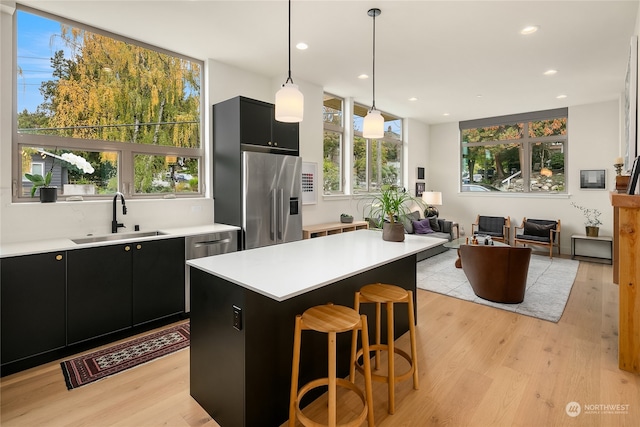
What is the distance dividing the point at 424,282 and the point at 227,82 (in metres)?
3.99

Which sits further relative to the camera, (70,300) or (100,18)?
(100,18)

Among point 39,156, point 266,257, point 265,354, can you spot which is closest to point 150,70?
point 39,156

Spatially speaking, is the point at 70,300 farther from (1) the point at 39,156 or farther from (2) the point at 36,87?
(2) the point at 36,87

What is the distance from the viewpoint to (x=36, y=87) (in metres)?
3.07

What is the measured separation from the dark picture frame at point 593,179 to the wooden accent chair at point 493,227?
155 centimetres

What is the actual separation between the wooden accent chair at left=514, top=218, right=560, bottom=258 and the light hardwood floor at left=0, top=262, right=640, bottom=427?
365 centimetres

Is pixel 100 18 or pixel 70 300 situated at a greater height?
pixel 100 18

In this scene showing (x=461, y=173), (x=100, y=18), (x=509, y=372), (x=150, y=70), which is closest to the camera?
(x=509, y=372)

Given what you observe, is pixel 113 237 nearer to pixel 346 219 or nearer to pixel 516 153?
pixel 346 219

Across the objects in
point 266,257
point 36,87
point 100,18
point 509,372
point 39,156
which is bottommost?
point 509,372

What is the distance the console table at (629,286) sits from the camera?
2.48 m

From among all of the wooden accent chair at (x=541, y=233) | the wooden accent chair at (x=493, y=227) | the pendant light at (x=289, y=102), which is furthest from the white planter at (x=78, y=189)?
the wooden accent chair at (x=541, y=233)

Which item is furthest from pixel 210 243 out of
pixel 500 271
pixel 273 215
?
pixel 500 271

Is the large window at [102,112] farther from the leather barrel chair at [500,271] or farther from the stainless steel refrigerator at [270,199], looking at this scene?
the leather barrel chair at [500,271]
